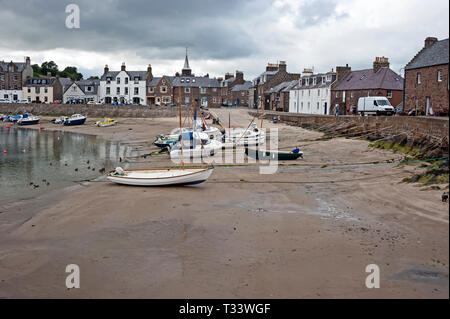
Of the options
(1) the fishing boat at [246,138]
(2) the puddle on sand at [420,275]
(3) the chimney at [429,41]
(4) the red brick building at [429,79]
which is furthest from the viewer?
(3) the chimney at [429,41]

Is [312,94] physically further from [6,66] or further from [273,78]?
[6,66]

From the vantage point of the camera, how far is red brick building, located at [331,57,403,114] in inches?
1802

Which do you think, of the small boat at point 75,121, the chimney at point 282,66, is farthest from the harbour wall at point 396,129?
the small boat at point 75,121

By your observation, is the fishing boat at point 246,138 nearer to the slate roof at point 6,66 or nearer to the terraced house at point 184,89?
the terraced house at point 184,89

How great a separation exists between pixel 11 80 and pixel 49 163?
78.8 m

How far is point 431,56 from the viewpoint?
3331cm

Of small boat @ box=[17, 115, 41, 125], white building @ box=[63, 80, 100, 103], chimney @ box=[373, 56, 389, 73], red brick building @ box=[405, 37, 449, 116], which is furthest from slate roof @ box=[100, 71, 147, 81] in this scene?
red brick building @ box=[405, 37, 449, 116]

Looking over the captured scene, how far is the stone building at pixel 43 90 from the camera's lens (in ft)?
311

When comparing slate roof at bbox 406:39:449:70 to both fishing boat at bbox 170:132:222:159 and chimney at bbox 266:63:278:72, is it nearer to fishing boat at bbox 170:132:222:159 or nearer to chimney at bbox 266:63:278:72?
fishing boat at bbox 170:132:222:159

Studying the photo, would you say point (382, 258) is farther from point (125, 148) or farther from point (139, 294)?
point (125, 148)

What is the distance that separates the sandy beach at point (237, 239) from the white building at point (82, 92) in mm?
78763

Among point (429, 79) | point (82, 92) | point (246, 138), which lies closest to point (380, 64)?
point (429, 79)

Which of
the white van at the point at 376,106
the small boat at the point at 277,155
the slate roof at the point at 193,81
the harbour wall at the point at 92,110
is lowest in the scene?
the small boat at the point at 277,155
